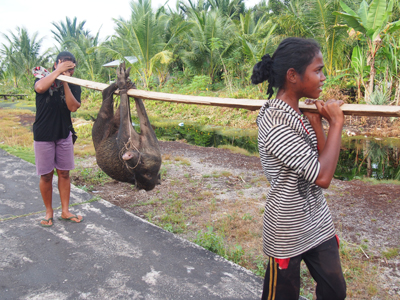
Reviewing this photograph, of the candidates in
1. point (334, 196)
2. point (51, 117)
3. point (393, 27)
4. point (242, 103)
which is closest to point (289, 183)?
point (242, 103)

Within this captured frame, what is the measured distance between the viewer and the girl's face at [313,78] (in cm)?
174

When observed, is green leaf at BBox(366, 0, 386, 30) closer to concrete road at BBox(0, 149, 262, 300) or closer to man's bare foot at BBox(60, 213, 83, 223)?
concrete road at BBox(0, 149, 262, 300)

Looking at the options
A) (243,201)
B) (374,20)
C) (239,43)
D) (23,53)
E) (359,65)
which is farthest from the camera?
(23,53)

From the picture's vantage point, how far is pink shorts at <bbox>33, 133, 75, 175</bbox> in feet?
12.1

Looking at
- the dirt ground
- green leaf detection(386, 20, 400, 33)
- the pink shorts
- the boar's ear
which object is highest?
green leaf detection(386, 20, 400, 33)

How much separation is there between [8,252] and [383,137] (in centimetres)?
1195

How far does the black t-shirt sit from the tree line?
10.0m

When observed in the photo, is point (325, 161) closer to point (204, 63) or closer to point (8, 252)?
point (8, 252)

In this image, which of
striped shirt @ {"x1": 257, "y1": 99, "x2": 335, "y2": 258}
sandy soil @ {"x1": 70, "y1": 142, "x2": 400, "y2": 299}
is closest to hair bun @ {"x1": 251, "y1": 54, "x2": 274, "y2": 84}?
striped shirt @ {"x1": 257, "y1": 99, "x2": 335, "y2": 258}

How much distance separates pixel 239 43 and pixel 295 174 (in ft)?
58.5

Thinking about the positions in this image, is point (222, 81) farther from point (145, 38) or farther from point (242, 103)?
point (242, 103)

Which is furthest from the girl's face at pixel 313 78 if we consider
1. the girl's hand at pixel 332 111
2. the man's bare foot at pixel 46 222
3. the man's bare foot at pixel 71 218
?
the man's bare foot at pixel 46 222

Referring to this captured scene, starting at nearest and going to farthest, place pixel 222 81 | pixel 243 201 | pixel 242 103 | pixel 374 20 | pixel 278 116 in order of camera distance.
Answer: pixel 278 116 → pixel 242 103 → pixel 243 201 → pixel 374 20 → pixel 222 81

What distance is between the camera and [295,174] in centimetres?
172
